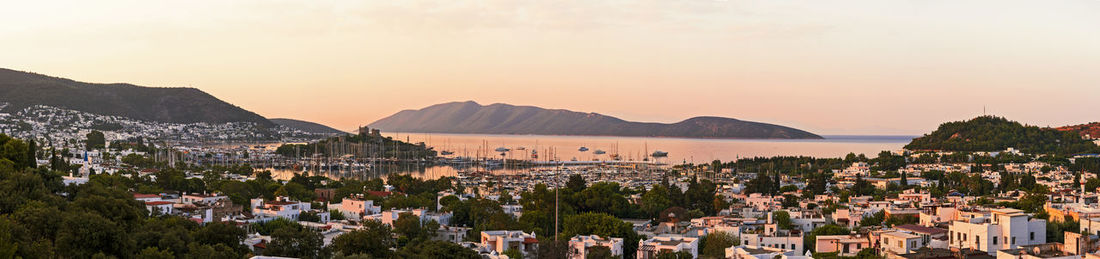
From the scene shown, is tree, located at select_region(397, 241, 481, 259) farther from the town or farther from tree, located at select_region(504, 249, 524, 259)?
tree, located at select_region(504, 249, 524, 259)

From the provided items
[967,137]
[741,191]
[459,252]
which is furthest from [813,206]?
[967,137]

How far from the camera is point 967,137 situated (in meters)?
65.4

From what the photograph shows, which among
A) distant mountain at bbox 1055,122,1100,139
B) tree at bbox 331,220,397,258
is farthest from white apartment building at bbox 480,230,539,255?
distant mountain at bbox 1055,122,1100,139

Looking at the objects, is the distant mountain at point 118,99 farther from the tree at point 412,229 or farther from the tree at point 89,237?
the tree at point 89,237

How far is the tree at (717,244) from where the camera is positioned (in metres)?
18.6

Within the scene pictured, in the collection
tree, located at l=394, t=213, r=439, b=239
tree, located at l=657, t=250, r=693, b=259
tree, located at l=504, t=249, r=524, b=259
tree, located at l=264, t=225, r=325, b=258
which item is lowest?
tree, located at l=504, t=249, r=524, b=259

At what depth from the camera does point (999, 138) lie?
206 feet

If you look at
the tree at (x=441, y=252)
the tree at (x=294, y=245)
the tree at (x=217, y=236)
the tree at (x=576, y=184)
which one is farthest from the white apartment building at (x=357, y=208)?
the tree at (x=441, y=252)

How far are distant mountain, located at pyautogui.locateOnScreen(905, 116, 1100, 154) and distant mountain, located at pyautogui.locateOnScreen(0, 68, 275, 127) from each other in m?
67.1

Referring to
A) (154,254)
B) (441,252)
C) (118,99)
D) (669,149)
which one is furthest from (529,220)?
(669,149)

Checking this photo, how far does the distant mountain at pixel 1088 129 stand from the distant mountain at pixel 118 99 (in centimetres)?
7607

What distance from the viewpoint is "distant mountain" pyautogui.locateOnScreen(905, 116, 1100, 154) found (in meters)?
59.3

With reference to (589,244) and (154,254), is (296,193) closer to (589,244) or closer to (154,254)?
(589,244)

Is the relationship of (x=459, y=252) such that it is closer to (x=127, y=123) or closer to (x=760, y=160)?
(x=760, y=160)
